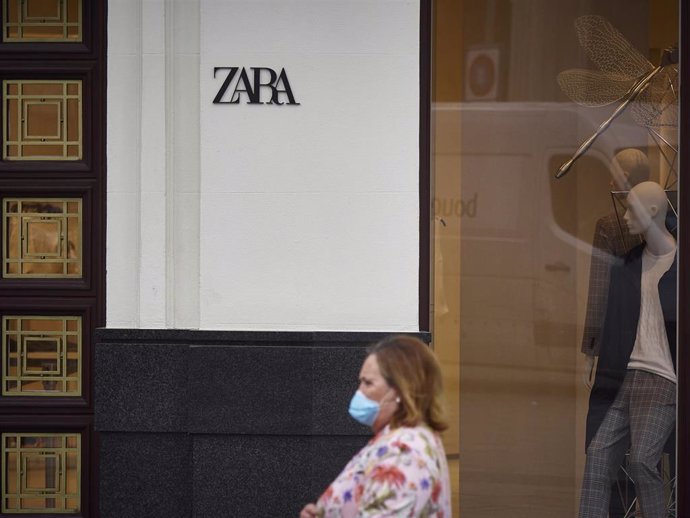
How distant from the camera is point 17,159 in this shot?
7.34 meters

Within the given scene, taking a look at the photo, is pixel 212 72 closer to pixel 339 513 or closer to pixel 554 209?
pixel 554 209

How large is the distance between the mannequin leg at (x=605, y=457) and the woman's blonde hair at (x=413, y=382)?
10.4 ft

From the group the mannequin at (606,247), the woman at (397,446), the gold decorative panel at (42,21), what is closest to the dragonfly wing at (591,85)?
the mannequin at (606,247)

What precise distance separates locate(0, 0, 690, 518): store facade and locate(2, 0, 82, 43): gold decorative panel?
0.02 metres

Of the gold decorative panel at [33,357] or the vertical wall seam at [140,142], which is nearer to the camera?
the vertical wall seam at [140,142]

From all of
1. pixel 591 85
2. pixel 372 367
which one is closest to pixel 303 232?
pixel 591 85

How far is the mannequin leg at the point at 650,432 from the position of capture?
702 centimetres

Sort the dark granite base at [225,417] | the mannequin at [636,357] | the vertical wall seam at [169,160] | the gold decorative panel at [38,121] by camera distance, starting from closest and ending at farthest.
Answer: the dark granite base at [225,417]
the vertical wall seam at [169,160]
the mannequin at [636,357]
the gold decorative panel at [38,121]

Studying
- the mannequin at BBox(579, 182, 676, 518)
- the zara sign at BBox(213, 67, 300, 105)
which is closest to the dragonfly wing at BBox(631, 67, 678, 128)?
Result: the mannequin at BBox(579, 182, 676, 518)

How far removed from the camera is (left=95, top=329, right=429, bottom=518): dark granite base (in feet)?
22.5

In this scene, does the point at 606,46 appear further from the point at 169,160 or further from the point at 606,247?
the point at 169,160

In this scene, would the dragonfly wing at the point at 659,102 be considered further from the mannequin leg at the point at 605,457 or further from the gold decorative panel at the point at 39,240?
the gold decorative panel at the point at 39,240

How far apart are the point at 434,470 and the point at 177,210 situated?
3342 mm

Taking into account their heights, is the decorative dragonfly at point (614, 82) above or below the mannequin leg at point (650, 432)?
above
